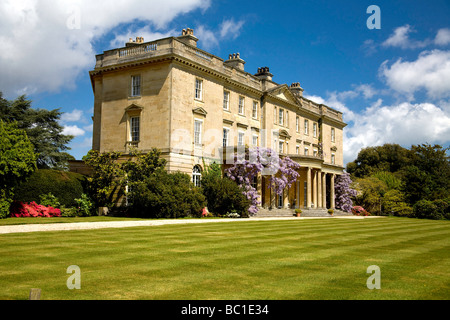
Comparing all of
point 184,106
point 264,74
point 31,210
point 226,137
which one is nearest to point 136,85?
point 184,106

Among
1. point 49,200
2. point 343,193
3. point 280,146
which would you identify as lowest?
point 49,200

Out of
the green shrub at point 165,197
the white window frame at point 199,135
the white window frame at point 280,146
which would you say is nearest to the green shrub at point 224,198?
the green shrub at point 165,197

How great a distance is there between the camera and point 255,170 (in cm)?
3178

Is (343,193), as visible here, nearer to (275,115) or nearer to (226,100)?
(275,115)

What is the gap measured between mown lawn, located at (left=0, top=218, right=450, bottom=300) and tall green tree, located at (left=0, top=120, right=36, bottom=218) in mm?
9587

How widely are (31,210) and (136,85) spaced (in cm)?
1194

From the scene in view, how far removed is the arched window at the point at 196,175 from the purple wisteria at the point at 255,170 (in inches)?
90.0

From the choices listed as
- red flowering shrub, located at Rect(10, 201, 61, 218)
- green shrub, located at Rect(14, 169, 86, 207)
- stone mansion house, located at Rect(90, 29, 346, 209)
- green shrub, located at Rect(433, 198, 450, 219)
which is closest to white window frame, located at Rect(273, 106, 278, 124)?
stone mansion house, located at Rect(90, 29, 346, 209)

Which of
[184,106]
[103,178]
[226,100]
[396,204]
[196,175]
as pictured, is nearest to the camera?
[103,178]

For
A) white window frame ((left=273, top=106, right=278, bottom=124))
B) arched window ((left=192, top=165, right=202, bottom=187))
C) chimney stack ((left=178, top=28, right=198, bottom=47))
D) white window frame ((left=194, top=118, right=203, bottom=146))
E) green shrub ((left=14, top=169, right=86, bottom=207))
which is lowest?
green shrub ((left=14, top=169, right=86, bottom=207))

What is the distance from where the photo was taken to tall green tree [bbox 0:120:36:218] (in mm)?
21016

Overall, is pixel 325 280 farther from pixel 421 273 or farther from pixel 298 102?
pixel 298 102

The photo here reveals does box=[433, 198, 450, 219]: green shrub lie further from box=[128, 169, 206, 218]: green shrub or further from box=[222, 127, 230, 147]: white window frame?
box=[128, 169, 206, 218]: green shrub
